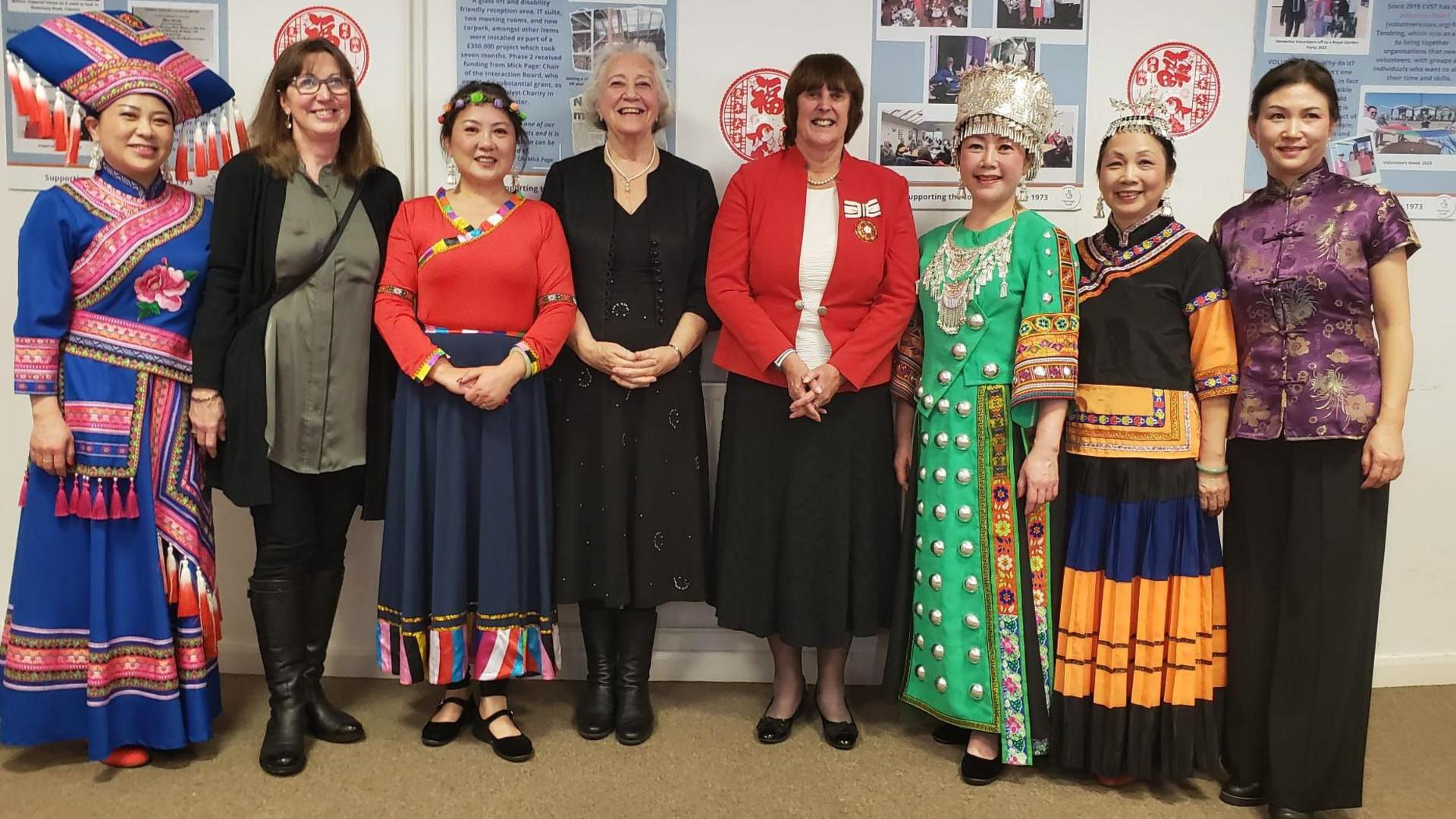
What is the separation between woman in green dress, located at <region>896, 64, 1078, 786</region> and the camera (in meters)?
2.05

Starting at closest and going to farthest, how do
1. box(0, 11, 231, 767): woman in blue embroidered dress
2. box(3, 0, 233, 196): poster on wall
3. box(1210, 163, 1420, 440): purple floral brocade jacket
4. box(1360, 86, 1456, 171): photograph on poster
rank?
box(1210, 163, 1420, 440): purple floral brocade jacket < box(0, 11, 231, 767): woman in blue embroidered dress < box(3, 0, 233, 196): poster on wall < box(1360, 86, 1456, 171): photograph on poster

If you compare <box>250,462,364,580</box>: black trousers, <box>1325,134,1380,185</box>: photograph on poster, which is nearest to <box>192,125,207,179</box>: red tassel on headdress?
<box>250,462,364,580</box>: black trousers

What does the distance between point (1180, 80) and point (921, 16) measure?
2.51ft

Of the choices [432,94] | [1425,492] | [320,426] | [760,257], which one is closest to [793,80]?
[760,257]

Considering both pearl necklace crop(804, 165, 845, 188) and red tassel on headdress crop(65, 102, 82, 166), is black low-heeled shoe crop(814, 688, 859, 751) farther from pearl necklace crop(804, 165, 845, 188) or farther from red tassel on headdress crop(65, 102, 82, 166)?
red tassel on headdress crop(65, 102, 82, 166)

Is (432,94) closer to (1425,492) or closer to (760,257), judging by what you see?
(760,257)

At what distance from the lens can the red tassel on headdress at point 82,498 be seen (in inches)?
79.4

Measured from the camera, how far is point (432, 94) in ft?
8.53

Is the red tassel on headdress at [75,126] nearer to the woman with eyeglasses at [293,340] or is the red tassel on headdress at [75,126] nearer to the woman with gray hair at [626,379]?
the woman with eyeglasses at [293,340]

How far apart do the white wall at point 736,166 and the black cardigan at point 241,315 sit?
0.60 m

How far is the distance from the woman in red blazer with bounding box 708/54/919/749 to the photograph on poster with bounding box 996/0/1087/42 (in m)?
0.69

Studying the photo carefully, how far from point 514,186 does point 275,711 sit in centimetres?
141

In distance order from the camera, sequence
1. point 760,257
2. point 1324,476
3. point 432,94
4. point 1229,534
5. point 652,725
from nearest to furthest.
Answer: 1. point 1324,476
2. point 1229,534
3. point 760,257
4. point 652,725
5. point 432,94

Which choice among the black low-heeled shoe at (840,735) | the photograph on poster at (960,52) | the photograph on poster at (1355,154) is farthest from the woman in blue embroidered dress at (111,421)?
the photograph on poster at (1355,154)
